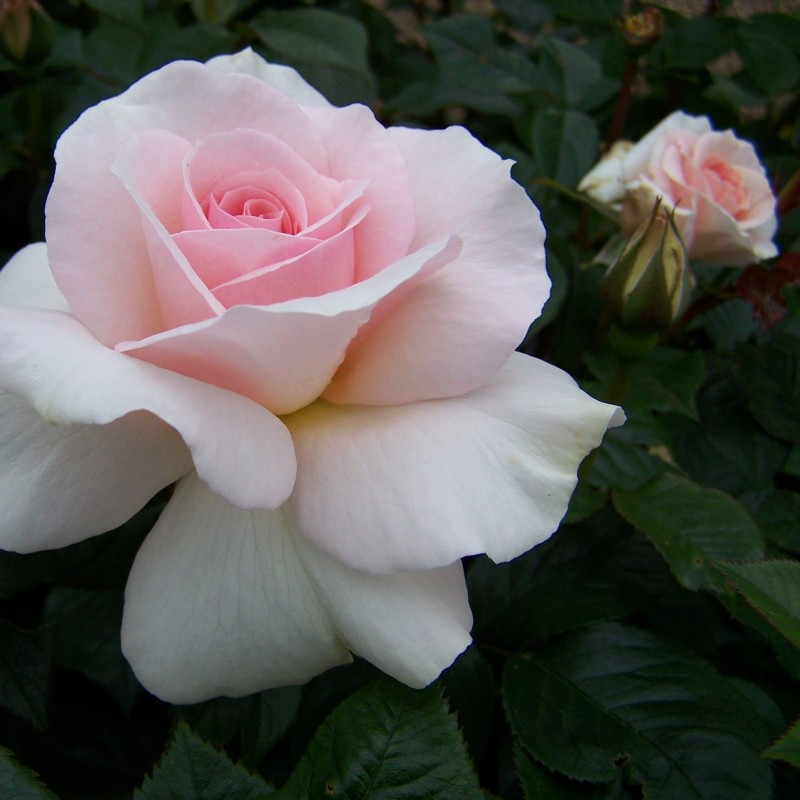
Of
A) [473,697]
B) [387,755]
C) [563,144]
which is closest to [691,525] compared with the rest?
[473,697]

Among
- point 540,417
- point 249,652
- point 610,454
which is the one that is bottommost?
point 610,454

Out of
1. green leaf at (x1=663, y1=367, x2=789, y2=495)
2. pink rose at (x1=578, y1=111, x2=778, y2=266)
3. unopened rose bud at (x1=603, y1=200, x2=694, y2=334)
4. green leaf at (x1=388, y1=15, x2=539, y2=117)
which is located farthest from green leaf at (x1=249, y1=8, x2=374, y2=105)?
green leaf at (x1=663, y1=367, x2=789, y2=495)

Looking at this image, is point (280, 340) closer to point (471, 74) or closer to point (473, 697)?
point (473, 697)

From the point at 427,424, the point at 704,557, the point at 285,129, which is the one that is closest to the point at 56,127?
the point at 285,129

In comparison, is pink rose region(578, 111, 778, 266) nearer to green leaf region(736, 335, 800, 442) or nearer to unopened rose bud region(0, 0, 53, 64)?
green leaf region(736, 335, 800, 442)

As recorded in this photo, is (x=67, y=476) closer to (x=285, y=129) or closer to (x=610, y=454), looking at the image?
(x=285, y=129)
